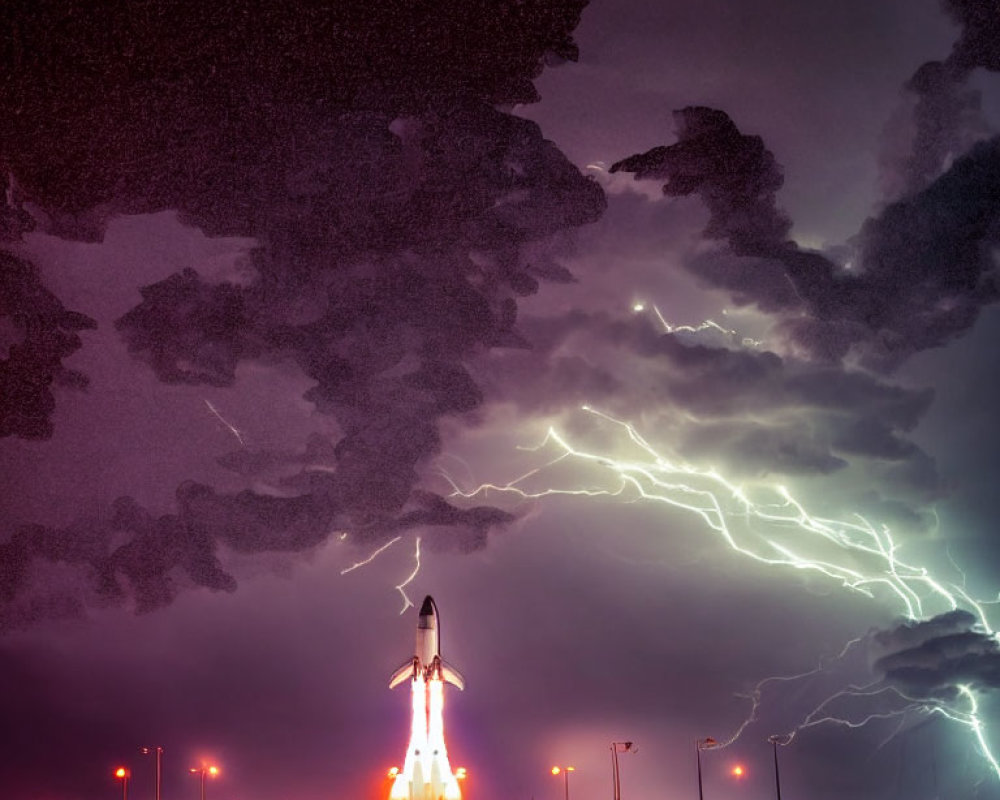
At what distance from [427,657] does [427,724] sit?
1880 millimetres

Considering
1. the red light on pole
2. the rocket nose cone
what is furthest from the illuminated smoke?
the red light on pole

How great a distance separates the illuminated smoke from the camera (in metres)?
26.3

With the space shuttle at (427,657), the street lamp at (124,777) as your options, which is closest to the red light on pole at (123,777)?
the street lamp at (124,777)

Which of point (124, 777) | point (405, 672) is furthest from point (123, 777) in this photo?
point (405, 672)

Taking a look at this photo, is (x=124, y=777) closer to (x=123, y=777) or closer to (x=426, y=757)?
(x=123, y=777)

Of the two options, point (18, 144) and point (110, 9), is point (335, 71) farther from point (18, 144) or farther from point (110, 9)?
point (18, 144)

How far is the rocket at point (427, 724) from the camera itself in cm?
2633

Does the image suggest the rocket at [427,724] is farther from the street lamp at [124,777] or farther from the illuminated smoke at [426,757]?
the street lamp at [124,777]

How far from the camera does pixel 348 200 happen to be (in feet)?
111

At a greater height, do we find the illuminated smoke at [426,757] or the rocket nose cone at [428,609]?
the rocket nose cone at [428,609]

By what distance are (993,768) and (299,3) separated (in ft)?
107

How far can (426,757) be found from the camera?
26578mm

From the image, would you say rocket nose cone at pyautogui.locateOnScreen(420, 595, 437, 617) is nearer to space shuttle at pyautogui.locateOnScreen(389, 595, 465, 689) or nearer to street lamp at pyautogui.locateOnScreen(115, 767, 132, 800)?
space shuttle at pyautogui.locateOnScreen(389, 595, 465, 689)

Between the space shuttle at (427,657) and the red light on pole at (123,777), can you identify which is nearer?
the space shuttle at (427,657)
